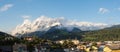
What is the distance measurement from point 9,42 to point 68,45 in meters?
53.6

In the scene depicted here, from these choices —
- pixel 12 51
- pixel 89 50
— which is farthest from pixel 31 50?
pixel 89 50

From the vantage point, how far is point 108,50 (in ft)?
374

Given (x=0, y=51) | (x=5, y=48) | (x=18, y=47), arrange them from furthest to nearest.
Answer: (x=18, y=47) → (x=5, y=48) → (x=0, y=51)

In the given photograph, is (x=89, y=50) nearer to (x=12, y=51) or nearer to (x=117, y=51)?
(x=117, y=51)

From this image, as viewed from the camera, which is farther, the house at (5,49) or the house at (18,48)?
the house at (18,48)

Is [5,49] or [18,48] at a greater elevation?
[18,48]

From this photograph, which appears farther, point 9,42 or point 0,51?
point 9,42

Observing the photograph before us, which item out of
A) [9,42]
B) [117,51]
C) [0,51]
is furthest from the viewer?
[9,42]

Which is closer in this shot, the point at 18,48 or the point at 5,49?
the point at 5,49

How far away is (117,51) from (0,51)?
42.9m

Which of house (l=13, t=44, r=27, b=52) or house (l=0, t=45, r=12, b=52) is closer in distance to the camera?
house (l=0, t=45, r=12, b=52)

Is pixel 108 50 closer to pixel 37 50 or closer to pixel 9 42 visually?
pixel 37 50

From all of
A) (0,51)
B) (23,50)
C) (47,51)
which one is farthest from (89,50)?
(0,51)

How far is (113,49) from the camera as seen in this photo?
110 meters
